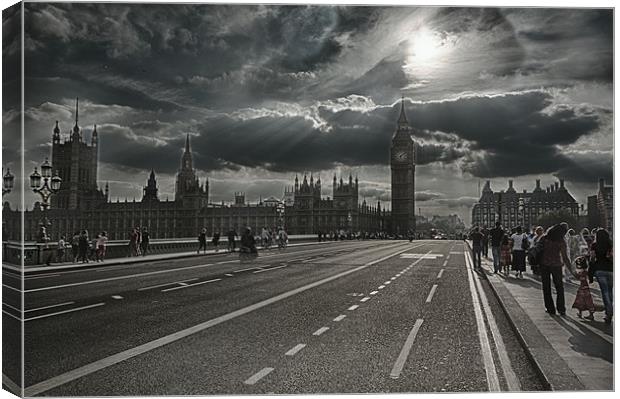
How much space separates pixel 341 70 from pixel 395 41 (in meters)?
0.91

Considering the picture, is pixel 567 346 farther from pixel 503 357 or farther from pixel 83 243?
pixel 83 243

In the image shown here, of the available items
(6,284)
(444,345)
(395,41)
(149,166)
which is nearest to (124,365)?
(6,284)

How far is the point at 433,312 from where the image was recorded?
9461 mm

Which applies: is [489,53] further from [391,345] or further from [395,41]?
[391,345]

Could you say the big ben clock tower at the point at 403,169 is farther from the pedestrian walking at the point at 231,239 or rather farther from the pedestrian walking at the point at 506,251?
the pedestrian walking at the point at 506,251

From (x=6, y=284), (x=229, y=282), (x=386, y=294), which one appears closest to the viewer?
(x=6, y=284)

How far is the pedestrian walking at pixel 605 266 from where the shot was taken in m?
8.28

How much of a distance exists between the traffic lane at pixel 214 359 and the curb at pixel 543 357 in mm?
2530

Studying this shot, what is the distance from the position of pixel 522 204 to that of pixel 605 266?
61.8 inches

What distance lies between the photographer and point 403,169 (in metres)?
9.01

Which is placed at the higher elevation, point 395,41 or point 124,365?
point 395,41

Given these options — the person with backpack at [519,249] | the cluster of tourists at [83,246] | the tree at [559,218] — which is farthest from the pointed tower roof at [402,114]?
the person with backpack at [519,249]

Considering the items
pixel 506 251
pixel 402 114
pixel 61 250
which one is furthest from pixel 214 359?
pixel 506 251

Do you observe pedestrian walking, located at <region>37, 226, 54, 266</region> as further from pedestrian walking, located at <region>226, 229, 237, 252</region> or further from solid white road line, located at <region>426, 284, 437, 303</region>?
solid white road line, located at <region>426, 284, 437, 303</region>
